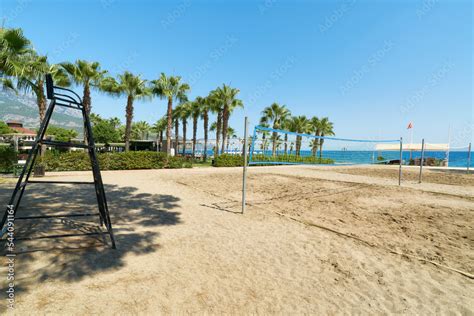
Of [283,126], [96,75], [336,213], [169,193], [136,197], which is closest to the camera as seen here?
[336,213]

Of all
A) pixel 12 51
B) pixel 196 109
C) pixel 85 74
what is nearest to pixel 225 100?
pixel 196 109

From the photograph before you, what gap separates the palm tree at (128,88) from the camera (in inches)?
915

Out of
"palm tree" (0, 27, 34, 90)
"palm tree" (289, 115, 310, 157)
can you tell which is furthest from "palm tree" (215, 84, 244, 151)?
"palm tree" (0, 27, 34, 90)

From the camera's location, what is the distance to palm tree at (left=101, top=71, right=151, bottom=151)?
23234mm

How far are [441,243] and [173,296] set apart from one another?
17.9 feet

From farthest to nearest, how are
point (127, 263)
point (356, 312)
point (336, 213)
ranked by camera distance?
point (336, 213) → point (127, 263) → point (356, 312)

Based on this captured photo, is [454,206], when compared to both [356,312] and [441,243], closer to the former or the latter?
[441,243]

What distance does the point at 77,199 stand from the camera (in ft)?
24.1

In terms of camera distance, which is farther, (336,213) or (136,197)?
(136,197)

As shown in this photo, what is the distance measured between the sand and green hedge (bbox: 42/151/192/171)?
11061 mm

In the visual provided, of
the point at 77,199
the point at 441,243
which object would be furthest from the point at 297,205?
the point at 77,199

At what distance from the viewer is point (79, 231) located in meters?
4.63

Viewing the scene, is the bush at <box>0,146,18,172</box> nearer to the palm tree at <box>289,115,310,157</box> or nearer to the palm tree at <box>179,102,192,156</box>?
the palm tree at <box>179,102,192,156</box>

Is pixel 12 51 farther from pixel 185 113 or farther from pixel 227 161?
pixel 185 113
